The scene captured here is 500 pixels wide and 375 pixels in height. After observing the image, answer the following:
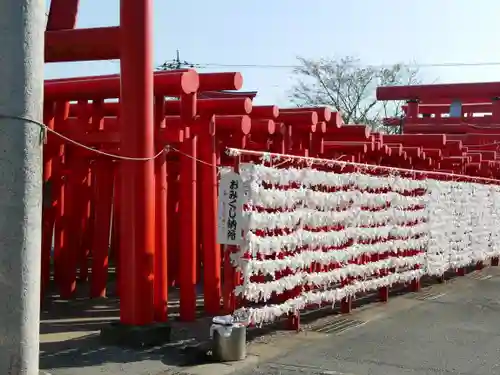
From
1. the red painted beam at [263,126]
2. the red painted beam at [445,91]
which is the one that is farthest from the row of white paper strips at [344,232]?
the red painted beam at [445,91]

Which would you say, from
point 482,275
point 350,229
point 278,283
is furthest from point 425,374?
point 482,275

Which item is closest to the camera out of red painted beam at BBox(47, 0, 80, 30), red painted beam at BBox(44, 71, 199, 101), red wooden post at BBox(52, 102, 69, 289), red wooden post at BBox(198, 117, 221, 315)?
red painted beam at BBox(47, 0, 80, 30)

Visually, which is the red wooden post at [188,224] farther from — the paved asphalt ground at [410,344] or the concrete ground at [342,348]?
the paved asphalt ground at [410,344]

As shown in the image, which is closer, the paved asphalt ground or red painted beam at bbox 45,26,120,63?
A: the paved asphalt ground

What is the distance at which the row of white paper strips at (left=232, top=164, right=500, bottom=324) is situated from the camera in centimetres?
754

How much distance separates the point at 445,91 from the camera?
2005cm

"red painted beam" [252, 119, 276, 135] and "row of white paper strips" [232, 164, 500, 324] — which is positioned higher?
"red painted beam" [252, 119, 276, 135]

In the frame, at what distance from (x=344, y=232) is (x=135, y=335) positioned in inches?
134

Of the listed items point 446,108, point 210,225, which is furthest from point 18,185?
point 446,108

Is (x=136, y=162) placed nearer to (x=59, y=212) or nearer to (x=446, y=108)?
(x=59, y=212)

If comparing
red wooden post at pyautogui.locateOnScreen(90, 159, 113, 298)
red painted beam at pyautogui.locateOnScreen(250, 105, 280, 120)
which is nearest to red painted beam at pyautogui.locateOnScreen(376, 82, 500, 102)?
red painted beam at pyautogui.locateOnScreen(250, 105, 280, 120)

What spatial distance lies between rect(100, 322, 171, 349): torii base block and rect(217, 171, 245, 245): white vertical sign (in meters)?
1.22

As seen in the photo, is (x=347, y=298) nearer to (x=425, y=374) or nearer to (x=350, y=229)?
(x=350, y=229)

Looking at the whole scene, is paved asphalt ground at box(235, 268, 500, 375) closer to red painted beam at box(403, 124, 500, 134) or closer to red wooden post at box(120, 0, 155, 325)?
red wooden post at box(120, 0, 155, 325)
